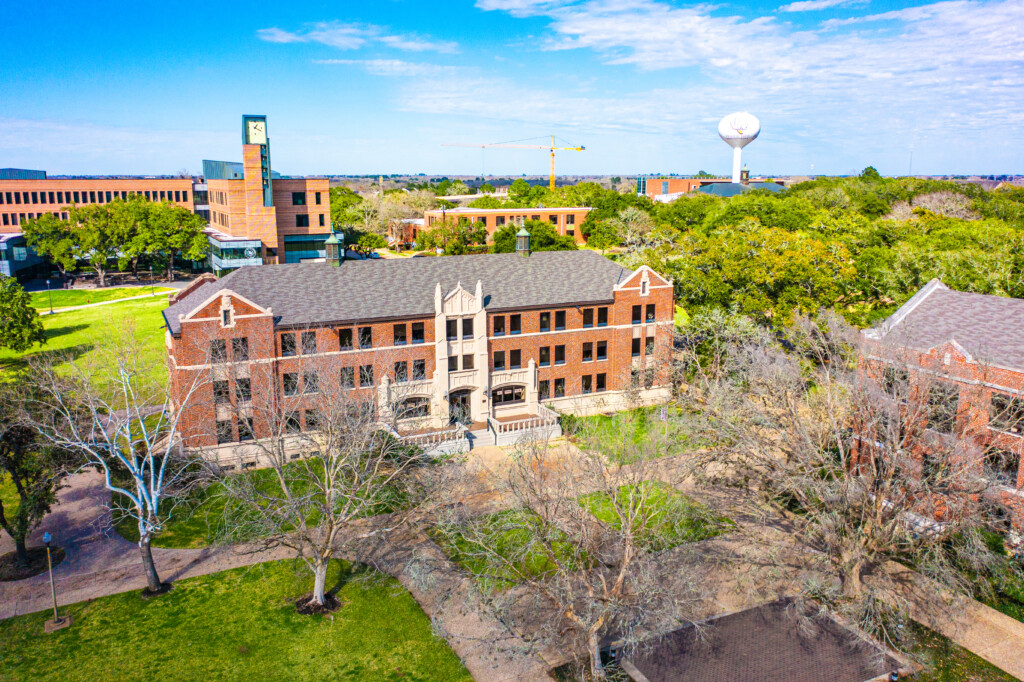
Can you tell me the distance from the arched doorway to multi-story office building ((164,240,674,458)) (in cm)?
10

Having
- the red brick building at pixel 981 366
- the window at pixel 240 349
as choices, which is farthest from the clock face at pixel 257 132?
the red brick building at pixel 981 366

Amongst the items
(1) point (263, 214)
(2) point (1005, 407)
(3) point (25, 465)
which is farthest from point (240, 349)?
(1) point (263, 214)

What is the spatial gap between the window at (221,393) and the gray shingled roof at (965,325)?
1554 inches

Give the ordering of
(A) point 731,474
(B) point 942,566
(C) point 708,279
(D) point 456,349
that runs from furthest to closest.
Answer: (C) point 708,279 → (D) point 456,349 → (A) point 731,474 → (B) point 942,566

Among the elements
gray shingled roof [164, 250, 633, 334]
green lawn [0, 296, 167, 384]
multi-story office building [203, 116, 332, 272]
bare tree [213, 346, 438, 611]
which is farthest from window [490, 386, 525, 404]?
multi-story office building [203, 116, 332, 272]

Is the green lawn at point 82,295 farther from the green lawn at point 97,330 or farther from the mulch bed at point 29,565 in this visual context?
the mulch bed at point 29,565

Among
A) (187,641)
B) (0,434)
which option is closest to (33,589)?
(0,434)

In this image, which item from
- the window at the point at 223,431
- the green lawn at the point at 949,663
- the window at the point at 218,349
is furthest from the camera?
the window at the point at 223,431

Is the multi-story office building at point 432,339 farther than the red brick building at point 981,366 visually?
Yes

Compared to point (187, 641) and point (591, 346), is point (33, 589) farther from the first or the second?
point (591, 346)

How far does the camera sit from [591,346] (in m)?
57.8

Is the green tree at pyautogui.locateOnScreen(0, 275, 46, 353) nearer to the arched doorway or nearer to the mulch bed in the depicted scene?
the mulch bed

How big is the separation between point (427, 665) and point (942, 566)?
70.2ft

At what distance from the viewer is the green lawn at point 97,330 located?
6881 centimetres
